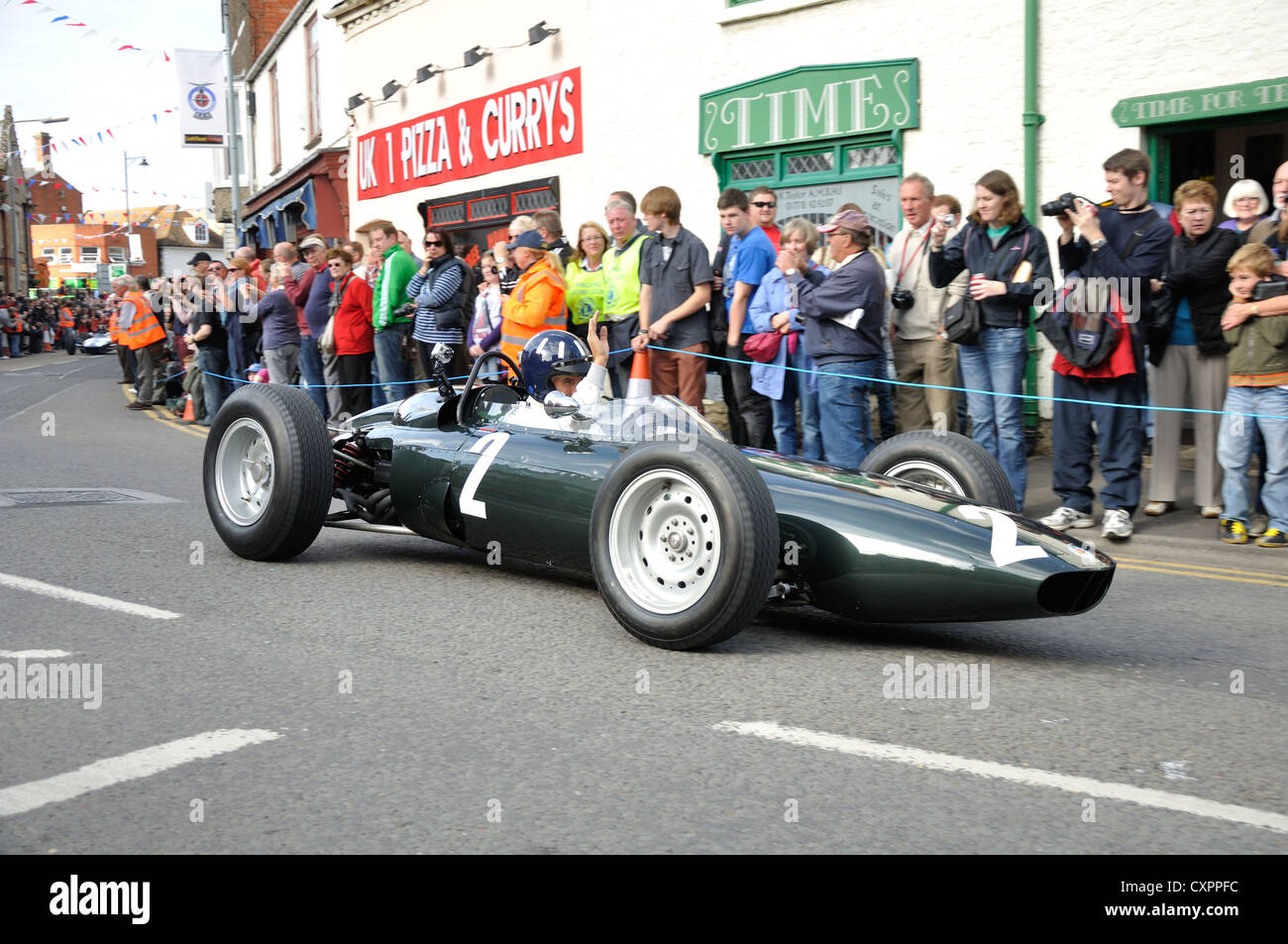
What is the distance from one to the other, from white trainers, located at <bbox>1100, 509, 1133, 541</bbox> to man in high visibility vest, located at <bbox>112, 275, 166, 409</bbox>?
48.3ft

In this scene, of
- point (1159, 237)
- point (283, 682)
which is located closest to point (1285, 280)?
point (1159, 237)

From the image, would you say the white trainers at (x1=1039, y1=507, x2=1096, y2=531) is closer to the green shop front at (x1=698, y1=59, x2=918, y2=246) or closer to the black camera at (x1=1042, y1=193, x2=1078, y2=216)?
the black camera at (x1=1042, y1=193, x2=1078, y2=216)

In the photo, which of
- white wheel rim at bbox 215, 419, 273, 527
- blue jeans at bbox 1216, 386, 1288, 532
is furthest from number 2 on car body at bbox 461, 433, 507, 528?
blue jeans at bbox 1216, 386, 1288, 532

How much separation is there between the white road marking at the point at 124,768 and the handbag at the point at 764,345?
617 centimetres

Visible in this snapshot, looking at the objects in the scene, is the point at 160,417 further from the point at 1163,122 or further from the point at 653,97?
the point at 1163,122

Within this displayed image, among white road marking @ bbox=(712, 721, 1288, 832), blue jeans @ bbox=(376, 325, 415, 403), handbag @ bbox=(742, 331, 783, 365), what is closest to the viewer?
white road marking @ bbox=(712, 721, 1288, 832)

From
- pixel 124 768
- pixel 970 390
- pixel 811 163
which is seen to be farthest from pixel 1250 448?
pixel 124 768

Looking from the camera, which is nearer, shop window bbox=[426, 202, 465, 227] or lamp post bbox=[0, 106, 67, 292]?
shop window bbox=[426, 202, 465, 227]

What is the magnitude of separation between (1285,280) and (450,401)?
197 inches

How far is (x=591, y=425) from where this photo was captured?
6.31m

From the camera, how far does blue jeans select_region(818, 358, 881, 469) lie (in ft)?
29.2

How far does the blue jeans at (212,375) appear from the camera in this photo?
16.6 metres

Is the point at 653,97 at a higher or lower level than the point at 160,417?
higher

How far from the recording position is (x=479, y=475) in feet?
21.3
